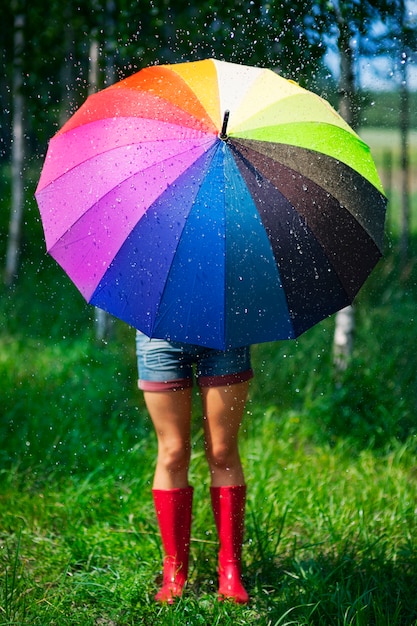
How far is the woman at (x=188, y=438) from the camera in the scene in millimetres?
2836

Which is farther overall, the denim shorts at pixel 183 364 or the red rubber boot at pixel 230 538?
the red rubber boot at pixel 230 538

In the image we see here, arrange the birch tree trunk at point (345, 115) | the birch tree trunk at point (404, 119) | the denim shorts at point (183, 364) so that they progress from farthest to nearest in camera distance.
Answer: the birch tree trunk at point (345, 115)
the birch tree trunk at point (404, 119)
the denim shorts at point (183, 364)

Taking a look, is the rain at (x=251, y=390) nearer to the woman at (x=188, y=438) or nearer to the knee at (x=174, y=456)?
the woman at (x=188, y=438)

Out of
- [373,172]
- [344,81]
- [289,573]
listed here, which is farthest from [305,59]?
[289,573]

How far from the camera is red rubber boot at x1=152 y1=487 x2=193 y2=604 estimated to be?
302 centimetres

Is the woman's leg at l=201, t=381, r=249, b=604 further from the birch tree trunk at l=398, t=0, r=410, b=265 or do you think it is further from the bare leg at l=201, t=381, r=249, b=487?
the birch tree trunk at l=398, t=0, r=410, b=265

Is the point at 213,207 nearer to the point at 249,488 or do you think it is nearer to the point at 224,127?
the point at 224,127

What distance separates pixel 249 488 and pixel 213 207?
189 cm

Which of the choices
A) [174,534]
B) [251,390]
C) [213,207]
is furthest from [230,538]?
[251,390]

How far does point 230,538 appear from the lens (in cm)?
305

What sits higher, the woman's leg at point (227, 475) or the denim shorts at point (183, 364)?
the denim shorts at point (183, 364)

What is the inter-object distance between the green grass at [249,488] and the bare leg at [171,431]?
429 millimetres

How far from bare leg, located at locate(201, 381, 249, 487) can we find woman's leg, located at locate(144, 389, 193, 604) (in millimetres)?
83

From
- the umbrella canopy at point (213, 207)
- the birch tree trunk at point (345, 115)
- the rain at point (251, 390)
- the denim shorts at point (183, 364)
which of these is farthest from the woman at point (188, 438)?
the birch tree trunk at point (345, 115)
